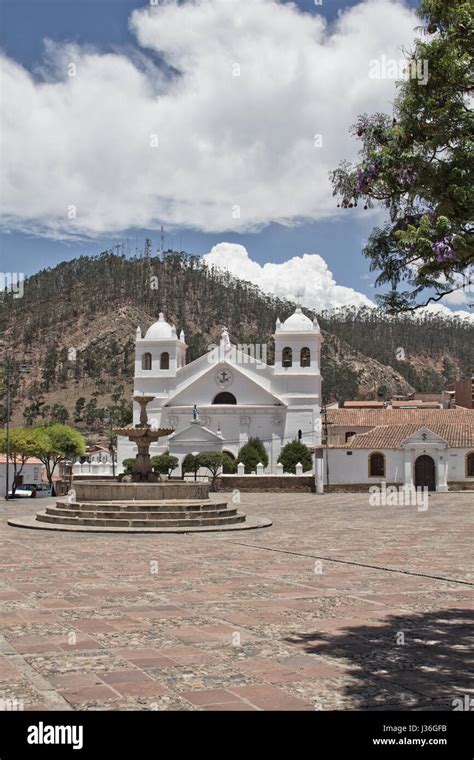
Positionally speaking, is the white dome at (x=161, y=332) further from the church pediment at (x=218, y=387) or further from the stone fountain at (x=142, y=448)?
the stone fountain at (x=142, y=448)

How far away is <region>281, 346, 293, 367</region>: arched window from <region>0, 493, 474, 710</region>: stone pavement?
132ft

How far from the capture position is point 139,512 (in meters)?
16.6

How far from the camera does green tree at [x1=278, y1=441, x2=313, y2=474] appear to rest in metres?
45.0

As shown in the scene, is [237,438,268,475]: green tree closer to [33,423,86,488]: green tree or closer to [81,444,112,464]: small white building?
[33,423,86,488]: green tree

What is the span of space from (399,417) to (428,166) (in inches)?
1657

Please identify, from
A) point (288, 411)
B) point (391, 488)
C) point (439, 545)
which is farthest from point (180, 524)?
point (288, 411)

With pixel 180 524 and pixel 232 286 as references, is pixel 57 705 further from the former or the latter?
pixel 232 286

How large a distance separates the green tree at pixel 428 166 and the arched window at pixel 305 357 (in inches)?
1854

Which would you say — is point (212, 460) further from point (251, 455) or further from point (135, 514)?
point (135, 514)

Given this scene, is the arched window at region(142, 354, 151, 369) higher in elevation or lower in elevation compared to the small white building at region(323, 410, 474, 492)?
higher

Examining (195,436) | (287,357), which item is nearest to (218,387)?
(287,357)

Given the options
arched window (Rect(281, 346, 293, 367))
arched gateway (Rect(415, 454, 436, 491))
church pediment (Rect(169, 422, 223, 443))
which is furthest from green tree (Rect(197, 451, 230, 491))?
arched window (Rect(281, 346, 293, 367))

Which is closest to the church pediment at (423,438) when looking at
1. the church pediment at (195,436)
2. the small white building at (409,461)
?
the small white building at (409,461)

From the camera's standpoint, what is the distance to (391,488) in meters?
39.2
